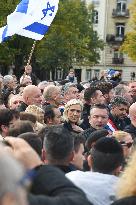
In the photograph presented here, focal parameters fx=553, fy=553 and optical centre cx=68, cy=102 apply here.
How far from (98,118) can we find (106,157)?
11.3 ft

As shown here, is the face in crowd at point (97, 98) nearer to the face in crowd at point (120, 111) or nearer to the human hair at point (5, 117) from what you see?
the face in crowd at point (120, 111)

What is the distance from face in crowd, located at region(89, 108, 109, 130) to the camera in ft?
23.9

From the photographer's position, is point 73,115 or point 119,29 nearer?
point 73,115

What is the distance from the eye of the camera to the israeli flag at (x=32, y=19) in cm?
1140

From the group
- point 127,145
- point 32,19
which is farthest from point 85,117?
point 32,19

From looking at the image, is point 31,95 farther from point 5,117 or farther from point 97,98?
point 5,117

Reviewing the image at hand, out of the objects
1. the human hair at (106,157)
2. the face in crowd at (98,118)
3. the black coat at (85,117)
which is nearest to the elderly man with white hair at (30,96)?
the black coat at (85,117)

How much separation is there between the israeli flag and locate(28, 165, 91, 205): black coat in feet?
28.4

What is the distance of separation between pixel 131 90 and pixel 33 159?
29.7ft

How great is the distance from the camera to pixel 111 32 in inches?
2793

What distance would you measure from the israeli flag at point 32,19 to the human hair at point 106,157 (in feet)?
24.8

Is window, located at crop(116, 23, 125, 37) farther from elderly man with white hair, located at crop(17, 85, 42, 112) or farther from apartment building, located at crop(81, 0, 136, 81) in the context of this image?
elderly man with white hair, located at crop(17, 85, 42, 112)

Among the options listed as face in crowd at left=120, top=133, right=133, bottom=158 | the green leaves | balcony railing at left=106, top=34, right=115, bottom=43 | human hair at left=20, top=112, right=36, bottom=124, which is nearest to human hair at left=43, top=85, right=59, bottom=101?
human hair at left=20, top=112, right=36, bottom=124

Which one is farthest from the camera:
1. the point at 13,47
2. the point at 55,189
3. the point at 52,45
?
the point at 52,45
